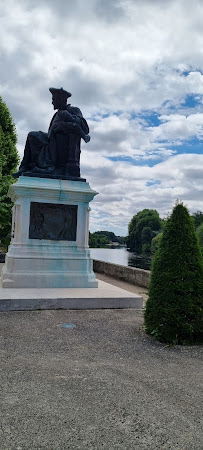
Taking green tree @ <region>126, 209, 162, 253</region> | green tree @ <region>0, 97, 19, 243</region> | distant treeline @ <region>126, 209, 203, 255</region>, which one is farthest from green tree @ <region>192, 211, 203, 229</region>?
green tree @ <region>0, 97, 19, 243</region>

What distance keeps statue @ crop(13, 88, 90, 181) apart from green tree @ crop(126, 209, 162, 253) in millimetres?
78365

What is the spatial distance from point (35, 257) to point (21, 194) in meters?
1.62

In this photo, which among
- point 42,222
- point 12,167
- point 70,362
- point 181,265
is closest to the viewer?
point 70,362

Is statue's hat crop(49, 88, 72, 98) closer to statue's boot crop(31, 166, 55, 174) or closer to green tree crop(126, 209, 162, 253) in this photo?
statue's boot crop(31, 166, 55, 174)

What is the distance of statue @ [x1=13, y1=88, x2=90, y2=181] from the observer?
10.3m

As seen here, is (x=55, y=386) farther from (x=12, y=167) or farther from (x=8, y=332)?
(x=12, y=167)

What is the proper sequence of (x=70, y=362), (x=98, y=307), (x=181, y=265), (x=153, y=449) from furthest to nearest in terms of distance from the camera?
(x=98, y=307) < (x=181, y=265) < (x=70, y=362) < (x=153, y=449)

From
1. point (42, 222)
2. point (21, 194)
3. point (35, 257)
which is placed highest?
point (21, 194)

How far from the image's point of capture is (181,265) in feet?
18.7

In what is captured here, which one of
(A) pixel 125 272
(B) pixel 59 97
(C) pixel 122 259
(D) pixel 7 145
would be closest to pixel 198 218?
(C) pixel 122 259

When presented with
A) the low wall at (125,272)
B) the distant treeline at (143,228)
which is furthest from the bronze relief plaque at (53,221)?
the distant treeline at (143,228)

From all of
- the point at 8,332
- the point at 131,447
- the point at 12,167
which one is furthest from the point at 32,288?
the point at 12,167

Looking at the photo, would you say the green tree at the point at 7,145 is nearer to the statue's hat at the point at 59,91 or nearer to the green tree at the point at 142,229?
the statue's hat at the point at 59,91

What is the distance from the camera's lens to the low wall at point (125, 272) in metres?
13.4
